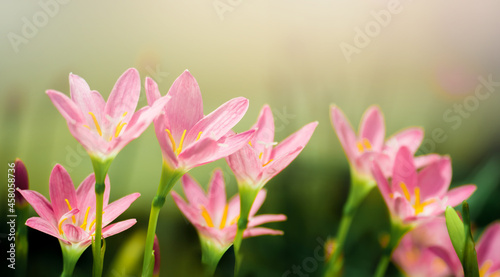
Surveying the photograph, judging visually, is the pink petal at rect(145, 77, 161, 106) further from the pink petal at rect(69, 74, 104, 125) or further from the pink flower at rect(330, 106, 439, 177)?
the pink flower at rect(330, 106, 439, 177)

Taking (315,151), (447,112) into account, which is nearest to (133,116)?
(315,151)

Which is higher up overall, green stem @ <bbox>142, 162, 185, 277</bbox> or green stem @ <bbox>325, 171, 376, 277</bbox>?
green stem @ <bbox>142, 162, 185, 277</bbox>

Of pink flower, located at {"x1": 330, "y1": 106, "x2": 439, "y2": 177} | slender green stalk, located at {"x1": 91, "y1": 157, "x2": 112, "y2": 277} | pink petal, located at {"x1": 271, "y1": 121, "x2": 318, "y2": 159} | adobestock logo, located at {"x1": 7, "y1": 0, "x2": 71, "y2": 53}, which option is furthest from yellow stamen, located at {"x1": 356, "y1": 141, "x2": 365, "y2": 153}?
adobestock logo, located at {"x1": 7, "y1": 0, "x2": 71, "y2": 53}

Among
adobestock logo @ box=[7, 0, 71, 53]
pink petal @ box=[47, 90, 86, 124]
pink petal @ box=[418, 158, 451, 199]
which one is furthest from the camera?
adobestock logo @ box=[7, 0, 71, 53]

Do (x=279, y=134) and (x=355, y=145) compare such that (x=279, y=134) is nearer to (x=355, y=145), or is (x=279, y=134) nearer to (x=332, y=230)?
(x=332, y=230)

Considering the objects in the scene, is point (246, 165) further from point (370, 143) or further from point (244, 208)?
point (370, 143)

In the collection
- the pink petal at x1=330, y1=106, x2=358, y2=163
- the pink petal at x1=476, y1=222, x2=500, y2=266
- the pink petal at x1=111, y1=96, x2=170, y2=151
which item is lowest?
the pink petal at x1=476, y1=222, x2=500, y2=266

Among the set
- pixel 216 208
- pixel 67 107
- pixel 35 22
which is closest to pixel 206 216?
pixel 216 208
